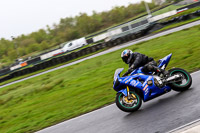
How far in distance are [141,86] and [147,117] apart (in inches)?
37.4

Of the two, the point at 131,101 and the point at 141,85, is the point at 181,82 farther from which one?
the point at 131,101

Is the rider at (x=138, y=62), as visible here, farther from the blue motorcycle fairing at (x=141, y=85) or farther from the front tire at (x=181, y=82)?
the front tire at (x=181, y=82)

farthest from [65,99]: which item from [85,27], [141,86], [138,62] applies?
[85,27]

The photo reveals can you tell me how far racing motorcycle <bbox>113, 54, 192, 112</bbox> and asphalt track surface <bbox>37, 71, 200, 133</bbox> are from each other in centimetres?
23

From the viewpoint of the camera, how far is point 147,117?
5.84 metres

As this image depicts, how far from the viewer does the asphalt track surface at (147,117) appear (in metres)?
5.14

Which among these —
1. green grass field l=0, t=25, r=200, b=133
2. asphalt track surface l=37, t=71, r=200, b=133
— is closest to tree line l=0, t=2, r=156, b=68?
green grass field l=0, t=25, r=200, b=133

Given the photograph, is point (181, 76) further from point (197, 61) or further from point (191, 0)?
point (191, 0)

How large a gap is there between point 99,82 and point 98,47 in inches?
604

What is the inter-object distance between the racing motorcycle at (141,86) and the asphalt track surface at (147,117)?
23 centimetres

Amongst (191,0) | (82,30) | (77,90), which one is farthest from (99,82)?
(82,30)

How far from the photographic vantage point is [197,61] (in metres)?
10.2

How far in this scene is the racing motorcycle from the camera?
6457 mm

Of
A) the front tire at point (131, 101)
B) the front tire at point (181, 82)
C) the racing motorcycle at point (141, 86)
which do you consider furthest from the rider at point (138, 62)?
the front tire at point (131, 101)
